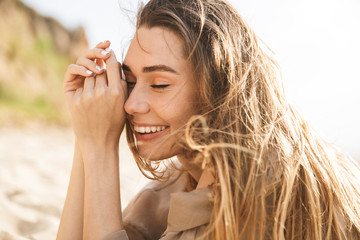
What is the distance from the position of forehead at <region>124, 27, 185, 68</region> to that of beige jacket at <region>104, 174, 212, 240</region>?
0.75 metres

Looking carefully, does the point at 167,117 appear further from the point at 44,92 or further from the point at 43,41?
the point at 43,41

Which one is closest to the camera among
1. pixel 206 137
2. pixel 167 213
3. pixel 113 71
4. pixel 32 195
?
pixel 206 137

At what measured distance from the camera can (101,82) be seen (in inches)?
90.6

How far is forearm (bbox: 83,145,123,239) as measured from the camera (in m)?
2.02

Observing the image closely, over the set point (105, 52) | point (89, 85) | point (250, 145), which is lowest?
point (250, 145)

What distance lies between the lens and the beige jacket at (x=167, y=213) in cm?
171

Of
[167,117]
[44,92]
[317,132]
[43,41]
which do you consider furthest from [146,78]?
[43,41]

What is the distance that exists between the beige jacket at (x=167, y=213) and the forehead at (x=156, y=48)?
747 millimetres

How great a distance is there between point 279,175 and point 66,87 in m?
1.58

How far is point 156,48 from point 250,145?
0.78 m

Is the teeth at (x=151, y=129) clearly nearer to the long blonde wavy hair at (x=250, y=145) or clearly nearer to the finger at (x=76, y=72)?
the long blonde wavy hair at (x=250, y=145)

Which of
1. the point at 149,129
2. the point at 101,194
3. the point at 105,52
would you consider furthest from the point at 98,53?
the point at 101,194

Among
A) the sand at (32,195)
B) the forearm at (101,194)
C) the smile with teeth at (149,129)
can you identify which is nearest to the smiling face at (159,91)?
the smile with teeth at (149,129)

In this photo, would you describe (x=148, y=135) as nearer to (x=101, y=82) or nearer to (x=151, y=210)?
(x=101, y=82)
